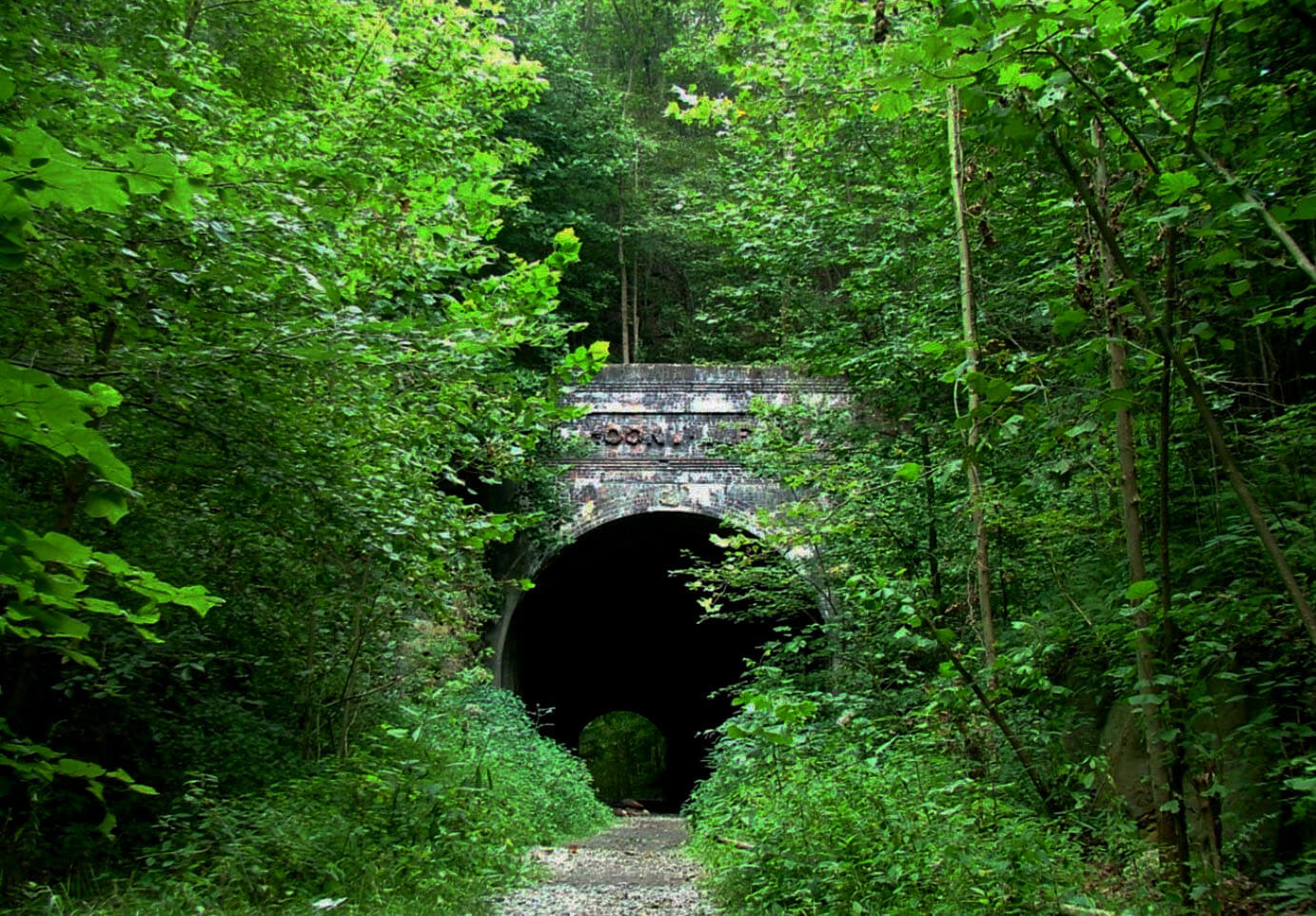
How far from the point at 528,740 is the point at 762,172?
6.66 metres

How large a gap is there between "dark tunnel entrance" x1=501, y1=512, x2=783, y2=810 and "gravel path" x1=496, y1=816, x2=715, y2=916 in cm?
322

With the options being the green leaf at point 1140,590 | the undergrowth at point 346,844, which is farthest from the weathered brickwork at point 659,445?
the green leaf at point 1140,590

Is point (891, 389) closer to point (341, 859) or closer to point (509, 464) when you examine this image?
point (509, 464)

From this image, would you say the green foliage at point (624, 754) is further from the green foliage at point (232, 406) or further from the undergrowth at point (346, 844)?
the green foliage at point (232, 406)

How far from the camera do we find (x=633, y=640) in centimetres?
2078

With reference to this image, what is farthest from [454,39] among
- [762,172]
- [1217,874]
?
[1217,874]

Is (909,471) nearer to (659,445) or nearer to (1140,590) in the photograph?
(1140,590)

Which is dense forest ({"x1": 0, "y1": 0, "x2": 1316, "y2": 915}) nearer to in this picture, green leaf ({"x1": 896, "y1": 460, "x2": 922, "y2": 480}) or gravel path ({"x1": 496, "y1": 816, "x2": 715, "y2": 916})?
green leaf ({"x1": 896, "y1": 460, "x2": 922, "y2": 480})

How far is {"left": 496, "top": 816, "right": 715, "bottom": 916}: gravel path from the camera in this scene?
4.60 m

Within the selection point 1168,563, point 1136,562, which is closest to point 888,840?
point 1136,562

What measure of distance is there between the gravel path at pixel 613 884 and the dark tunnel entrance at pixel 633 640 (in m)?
3.22

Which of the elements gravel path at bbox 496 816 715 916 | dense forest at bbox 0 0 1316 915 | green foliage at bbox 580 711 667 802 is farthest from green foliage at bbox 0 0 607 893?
green foliage at bbox 580 711 667 802

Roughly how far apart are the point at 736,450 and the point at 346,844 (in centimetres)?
463

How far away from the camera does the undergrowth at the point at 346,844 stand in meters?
3.85
